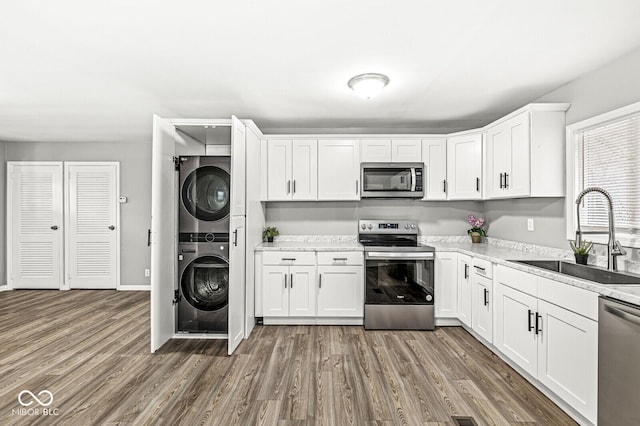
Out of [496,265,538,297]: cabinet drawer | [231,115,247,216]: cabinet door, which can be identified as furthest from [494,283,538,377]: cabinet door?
[231,115,247,216]: cabinet door

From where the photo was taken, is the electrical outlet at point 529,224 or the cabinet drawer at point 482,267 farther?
the electrical outlet at point 529,224

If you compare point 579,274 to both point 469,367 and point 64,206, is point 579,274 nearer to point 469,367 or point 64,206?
point 469,367

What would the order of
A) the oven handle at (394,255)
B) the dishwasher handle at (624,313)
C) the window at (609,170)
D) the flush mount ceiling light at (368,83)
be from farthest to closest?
the oven handle at (394,255) < the flush mount ceiling light at (368,83) < the window at (609,170) < the dishwasher handle at (624,313)

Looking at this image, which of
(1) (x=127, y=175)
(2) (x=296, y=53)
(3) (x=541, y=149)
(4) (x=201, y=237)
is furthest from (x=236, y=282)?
(1) (x=127, y=175)

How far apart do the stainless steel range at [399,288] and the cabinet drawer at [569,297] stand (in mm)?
1397

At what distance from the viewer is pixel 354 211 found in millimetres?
4414

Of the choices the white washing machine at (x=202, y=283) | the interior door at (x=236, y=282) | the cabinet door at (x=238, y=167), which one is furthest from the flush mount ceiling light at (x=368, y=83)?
the white washing machine at (x=202, y=283)

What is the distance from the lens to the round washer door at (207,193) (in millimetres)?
3428

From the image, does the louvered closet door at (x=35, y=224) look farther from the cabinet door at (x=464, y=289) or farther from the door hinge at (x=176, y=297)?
the cabinet door at (x=464, y=289)

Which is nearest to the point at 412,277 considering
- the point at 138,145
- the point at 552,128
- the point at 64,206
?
the point at 552,128

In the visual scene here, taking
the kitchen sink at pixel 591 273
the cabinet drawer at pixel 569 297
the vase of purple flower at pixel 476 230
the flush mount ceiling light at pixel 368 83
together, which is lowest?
the cabinet drawer at pixel 569 297

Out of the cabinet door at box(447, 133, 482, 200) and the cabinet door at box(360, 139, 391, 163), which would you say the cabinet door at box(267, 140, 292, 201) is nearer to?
the cabinet door at box(360, 139, 391, 163)

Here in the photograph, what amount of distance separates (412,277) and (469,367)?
1071 millimetres

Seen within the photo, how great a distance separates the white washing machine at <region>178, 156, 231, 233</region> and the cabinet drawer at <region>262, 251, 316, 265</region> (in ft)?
1.93
